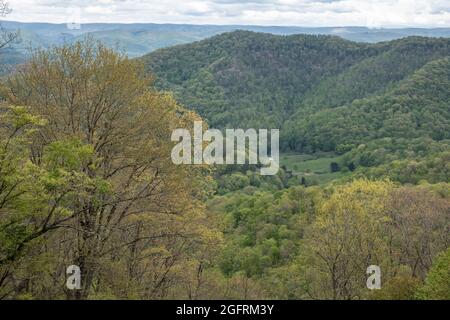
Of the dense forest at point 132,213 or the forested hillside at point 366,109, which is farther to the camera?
the forested hillside at point 366,109

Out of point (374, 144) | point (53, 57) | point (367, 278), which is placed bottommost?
point (374, 144)

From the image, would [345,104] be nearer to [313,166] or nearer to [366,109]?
[366,109]

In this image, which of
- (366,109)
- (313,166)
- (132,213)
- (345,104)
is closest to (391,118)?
(366,109)

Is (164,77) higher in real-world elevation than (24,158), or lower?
lower

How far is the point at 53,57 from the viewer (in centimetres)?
2103

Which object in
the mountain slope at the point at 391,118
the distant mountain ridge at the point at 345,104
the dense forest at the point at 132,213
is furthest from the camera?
the distant mountain ridge at the point at 345,104

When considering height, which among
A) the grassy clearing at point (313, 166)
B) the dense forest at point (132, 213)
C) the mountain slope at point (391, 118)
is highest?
the dense forest at point (132, 213)

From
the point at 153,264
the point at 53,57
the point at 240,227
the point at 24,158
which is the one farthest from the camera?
the point at 240,227

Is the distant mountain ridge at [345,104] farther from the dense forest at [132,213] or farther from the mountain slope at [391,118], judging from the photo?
the dense forest at [132,213]

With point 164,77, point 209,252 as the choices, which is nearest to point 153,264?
point 209,252

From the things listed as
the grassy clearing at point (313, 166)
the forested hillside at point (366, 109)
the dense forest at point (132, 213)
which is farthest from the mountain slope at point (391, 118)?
the dense forest at point (132, 213)

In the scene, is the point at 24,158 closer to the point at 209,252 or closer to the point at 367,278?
the point at 209,252

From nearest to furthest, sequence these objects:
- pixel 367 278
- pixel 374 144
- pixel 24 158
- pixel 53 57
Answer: pixel 24 158 < pixel 53 57 < pixel 367 278 < pixel 374 144
